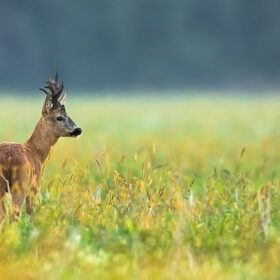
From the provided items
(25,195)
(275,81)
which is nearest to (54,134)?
(25,195)

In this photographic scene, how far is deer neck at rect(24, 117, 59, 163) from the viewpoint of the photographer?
11.8 meters

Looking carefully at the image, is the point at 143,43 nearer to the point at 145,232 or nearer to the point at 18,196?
the point at 18,196

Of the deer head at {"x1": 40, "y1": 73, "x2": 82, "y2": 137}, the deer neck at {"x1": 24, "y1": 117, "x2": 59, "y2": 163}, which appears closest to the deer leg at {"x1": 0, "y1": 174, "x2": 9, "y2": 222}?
the deer neck at {"x1": 24, "y1": 117, "x2": 59, "y2": 163}

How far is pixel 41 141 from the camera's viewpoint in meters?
11.9

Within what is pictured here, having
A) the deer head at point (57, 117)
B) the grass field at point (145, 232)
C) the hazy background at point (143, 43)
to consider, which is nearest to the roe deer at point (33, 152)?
the deer head at point (57, 117)

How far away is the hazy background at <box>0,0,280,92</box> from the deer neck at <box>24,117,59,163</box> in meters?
83.3

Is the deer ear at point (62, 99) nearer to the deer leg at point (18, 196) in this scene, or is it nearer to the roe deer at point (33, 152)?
→ the roe deer at point (33, 152)

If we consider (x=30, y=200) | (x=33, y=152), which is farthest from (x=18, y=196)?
(x=33, y=152)

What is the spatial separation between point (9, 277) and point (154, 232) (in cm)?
165

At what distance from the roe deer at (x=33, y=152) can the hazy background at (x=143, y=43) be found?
3282 inches

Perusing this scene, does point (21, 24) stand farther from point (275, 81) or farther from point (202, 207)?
point (202, 207)

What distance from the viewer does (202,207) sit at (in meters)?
10.5

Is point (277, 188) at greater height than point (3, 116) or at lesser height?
greater

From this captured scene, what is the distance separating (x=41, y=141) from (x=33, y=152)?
242 millimetres
